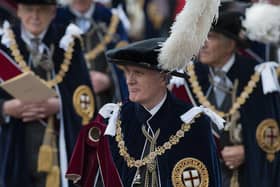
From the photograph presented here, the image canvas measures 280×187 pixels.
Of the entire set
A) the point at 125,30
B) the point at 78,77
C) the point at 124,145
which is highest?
the point at 125,30

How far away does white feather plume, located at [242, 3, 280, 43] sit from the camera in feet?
25.8

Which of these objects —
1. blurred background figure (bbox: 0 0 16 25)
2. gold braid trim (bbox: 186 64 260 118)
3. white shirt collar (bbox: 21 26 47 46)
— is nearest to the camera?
gold braid trim (bbox: 186 64 260 118)

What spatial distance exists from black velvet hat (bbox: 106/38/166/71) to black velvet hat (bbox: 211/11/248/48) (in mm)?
1589

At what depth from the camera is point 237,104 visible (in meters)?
7.56

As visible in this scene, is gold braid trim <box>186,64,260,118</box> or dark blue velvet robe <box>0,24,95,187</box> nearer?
gold braid trim <box>186,64,260,118</box>

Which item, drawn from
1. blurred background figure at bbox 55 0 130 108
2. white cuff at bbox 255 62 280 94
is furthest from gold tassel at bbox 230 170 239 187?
blurred background figure at bbox 55 0 130 108

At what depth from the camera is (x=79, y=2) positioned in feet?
31.8

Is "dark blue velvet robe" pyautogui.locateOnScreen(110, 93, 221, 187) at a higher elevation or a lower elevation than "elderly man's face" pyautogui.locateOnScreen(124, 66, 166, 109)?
lower

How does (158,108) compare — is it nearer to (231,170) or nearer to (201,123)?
(201,123)

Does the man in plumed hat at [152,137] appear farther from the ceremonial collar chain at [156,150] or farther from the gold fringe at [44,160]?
the gold fringe at [44,160]

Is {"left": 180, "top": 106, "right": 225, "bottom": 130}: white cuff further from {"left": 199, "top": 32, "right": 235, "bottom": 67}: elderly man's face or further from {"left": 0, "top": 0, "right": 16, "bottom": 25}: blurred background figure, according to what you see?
{"left": 0, "top": 0, "right": 16, "bottom": 25}: blurred background figure

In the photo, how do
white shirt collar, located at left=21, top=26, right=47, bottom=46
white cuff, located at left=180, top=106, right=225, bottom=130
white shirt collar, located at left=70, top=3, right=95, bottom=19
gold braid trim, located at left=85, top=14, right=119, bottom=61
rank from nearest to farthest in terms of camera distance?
white cuff, located at left=180, top=106, right=225, bottom=130 → white shirt collar, located at left=21, top=26, right=47, bottom=46 → gold braid trim, located at left=85, top=14, right=119, bottom=61 → white shirt collar, located at left=70, top=3, right=95, bottom=19

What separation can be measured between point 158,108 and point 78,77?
192cm

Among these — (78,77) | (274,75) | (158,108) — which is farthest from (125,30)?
(158,108)
